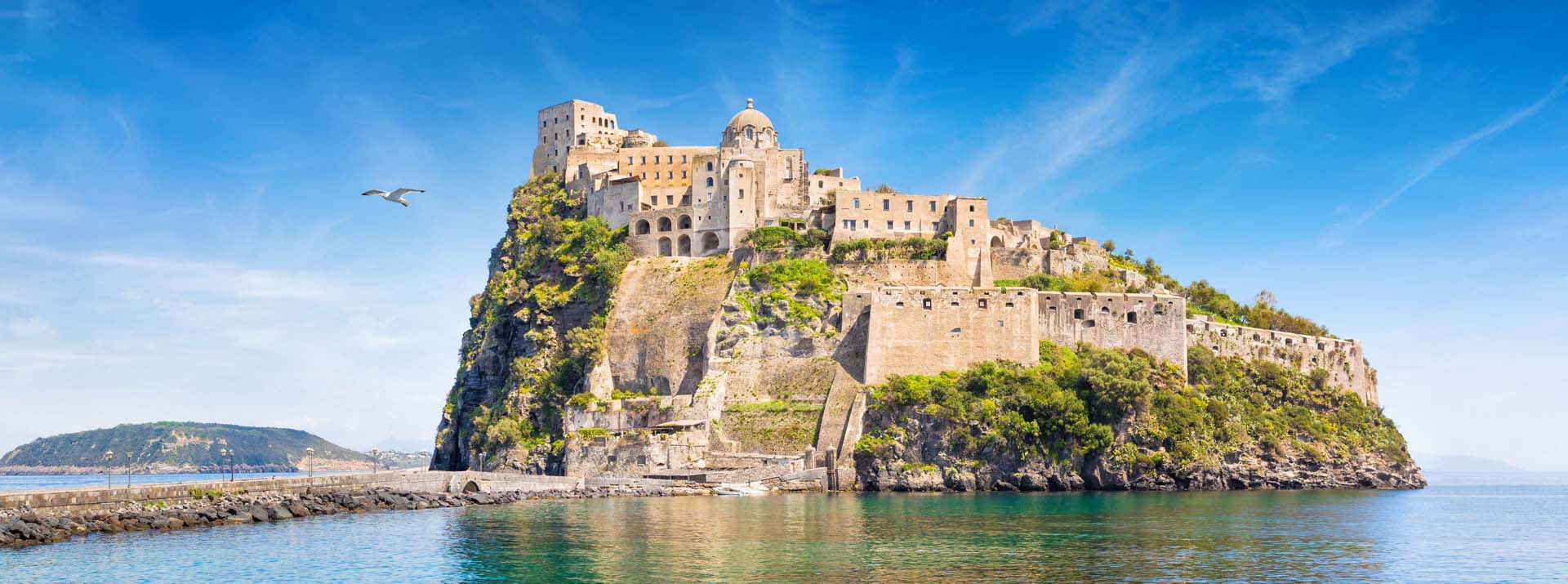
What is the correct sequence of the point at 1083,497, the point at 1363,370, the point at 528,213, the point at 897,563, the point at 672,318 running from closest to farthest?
the point at 897,563, the point at 1083,497, the point at 672,318, the point at 1363,370, the point at 528,213

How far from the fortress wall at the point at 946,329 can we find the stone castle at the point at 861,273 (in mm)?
61

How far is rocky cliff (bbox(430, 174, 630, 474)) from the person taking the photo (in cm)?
7575

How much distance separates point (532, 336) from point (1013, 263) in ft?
97.3

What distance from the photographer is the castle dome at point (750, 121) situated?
84375mm

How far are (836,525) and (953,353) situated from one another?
25.0 m

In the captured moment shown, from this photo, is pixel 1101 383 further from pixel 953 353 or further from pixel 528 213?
pixel 528 213

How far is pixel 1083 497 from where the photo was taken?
60625 mm

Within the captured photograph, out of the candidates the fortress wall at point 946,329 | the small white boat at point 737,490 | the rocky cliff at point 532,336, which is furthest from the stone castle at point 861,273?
the small white boat at point 737,490

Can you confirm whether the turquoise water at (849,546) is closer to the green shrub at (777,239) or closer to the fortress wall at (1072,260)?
the green shrub at (777,239)

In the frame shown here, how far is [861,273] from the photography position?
76.1 metres

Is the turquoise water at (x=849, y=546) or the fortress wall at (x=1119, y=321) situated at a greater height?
the fortress wall at (x=1119, y=321)

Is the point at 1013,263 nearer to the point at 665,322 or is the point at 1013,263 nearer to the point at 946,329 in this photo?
the point at 946,329

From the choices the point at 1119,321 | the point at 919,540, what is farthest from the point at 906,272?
the point at 919,540

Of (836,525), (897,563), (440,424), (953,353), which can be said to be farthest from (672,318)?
(897,563)
